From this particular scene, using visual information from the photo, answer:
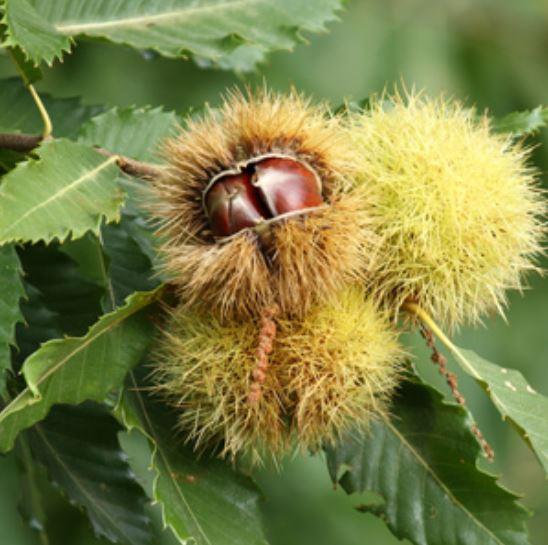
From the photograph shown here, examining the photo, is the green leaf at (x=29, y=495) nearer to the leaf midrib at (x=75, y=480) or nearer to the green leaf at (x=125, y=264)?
the leaf midrib at (x=75, y=480)

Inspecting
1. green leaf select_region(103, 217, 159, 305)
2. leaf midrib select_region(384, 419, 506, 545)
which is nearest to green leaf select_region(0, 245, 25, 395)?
green leaf select_region(103, 217, 159, 305)

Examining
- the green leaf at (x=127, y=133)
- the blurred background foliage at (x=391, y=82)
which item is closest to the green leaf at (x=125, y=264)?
the green leaf at (x=127, y=133)

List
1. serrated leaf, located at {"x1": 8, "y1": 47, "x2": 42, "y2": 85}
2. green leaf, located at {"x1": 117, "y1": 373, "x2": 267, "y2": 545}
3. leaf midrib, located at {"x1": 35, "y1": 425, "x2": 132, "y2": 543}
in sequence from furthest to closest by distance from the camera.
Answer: leaf midrib, located at {"x1": 35, "y1": 425, "x2": 132, "y2": 543}
serrated leaf, located at {"x1": 8, "y1": 47, "x2": 42, "y2": 85}
green leaf, located at {"x1": 117, "y1": 373, "x2": 267, "y2": 545}

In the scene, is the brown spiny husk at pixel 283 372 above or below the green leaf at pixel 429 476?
above

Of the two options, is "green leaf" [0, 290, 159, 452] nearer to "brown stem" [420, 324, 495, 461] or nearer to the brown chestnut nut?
the brown chestnut nut

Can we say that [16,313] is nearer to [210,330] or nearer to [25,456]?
[210,330]

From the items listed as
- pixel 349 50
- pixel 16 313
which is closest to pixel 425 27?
pixel 349 50
